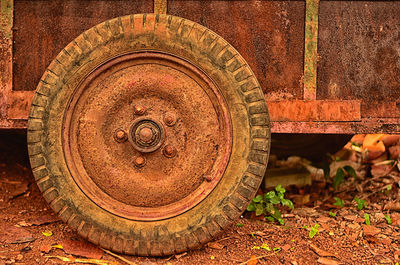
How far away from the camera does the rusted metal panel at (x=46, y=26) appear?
2.79m

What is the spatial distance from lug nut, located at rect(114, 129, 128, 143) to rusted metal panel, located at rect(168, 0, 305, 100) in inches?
39.4

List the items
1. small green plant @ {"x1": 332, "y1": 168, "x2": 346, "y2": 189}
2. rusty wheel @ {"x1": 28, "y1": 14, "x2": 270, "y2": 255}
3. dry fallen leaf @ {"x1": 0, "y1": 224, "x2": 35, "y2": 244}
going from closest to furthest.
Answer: rusty wheel @ {"x1": 28, "y1": 14, "x2": 270, "y2": 255}, dry fallen leaf @ {"x1": 0, "y1": 224, "x2": 35, "y2": 244}, small green plant @ {"x1": 332, "y1": 168, "x2": 346, "y2": 189}

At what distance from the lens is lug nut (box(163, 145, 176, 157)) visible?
2.42 m

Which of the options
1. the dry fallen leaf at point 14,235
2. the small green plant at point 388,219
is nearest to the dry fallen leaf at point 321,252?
the small green plant at point 388,219

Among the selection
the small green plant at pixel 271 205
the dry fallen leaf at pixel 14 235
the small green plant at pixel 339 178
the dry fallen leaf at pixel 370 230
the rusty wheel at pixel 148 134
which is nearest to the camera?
the rusty wheel at pixel 148 134

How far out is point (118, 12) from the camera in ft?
9.14

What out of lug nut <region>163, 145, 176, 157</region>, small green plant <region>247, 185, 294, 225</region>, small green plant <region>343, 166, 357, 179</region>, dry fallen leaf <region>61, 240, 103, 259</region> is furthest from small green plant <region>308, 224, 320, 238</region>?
dry fallen leaf <region>61, 240, 103, 259</region>

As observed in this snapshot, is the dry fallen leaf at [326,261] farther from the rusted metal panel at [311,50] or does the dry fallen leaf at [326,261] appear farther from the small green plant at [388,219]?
the rusted metal panel at [311,50]

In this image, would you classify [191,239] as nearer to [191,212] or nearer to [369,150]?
[191,212]

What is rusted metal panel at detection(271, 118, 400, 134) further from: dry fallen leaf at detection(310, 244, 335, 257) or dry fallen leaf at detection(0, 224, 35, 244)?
dry fallen leaf at detection(0, 224, 35, 244)

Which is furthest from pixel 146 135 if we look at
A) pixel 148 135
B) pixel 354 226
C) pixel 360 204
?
pixel 360 204

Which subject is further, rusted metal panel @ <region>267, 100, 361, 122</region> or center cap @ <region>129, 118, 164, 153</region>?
rusted metal panel @ <region>267, 100, 361, 122</region>

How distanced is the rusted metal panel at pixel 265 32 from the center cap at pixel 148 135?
904 mm

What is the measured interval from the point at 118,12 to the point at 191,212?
1.58 meters
